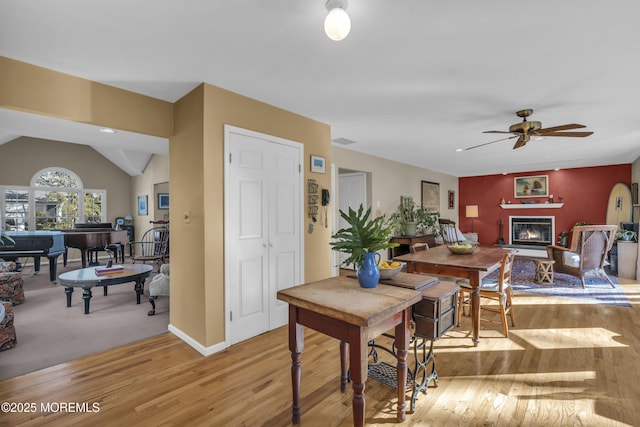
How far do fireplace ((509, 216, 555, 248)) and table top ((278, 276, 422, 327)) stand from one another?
8.40 meters

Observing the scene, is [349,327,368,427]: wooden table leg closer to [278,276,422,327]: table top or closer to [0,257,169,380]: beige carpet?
[278,276,422,327]: table top

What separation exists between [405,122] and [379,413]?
3153mm

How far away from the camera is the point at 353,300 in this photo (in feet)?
5.32

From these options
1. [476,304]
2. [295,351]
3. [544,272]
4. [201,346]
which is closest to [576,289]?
[544,272]

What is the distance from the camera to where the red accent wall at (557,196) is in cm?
730

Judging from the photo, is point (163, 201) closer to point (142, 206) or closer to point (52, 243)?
point (142, 206)

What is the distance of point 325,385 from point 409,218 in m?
5.00

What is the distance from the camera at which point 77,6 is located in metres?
1.66

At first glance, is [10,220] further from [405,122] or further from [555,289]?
[555,289]

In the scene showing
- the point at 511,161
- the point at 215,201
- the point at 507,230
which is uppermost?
the point at 511,161

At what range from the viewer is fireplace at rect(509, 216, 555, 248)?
8117mm

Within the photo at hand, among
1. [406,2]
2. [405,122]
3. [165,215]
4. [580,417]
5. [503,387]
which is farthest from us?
[165,215]

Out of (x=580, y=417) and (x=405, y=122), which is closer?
(x=580, y=417)

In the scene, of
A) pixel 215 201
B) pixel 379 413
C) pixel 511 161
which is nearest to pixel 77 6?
pixel 215 201
